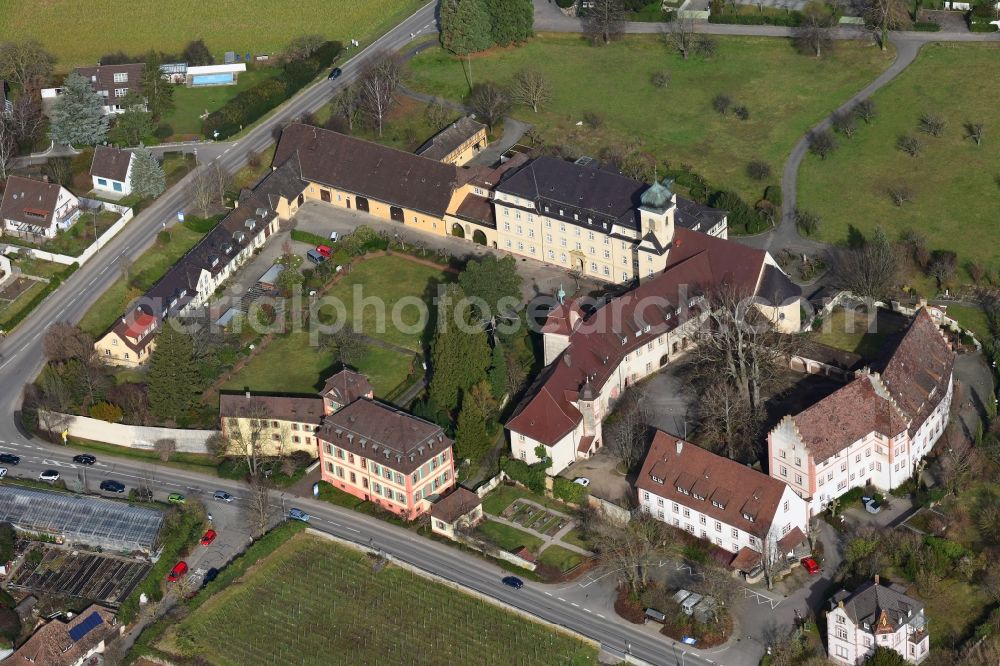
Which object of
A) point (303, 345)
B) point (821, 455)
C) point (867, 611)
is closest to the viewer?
point (867, 611)

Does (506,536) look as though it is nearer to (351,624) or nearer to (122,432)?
(351,624)

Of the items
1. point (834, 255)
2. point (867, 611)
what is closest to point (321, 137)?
point (834, 255)

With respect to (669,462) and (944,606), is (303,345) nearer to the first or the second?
(669,462)

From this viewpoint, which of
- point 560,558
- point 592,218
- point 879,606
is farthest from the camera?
point 592,218

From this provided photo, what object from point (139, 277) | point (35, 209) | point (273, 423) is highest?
point (35, 209)

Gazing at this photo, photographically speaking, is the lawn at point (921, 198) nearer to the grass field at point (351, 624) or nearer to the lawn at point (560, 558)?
the lawn at point (560, 558)

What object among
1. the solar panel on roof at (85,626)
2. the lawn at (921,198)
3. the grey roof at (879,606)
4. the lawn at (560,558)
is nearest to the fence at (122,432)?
the solar panel on roof at (85,626)

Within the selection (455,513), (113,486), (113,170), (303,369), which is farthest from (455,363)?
(113,170)
